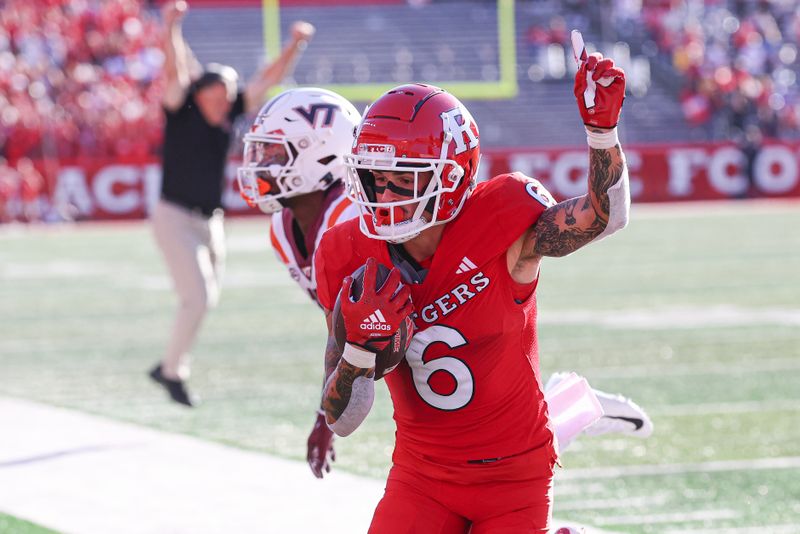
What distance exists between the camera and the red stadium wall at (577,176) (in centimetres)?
2197

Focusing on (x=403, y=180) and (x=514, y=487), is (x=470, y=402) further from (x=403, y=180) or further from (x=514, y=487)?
(x=403, y=180)

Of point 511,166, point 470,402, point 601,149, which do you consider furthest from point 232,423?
point 511,166

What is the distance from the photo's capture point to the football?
309 cm

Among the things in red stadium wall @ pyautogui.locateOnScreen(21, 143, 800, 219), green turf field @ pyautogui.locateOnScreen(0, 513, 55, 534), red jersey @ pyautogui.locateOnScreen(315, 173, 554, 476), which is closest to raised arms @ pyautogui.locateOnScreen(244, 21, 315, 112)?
green turf field @ pyautogui.locateOnScreen(0, 513, 55, 534)

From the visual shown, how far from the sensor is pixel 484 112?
2644 centimetres

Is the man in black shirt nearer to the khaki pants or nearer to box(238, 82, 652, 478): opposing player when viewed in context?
the khaki pants

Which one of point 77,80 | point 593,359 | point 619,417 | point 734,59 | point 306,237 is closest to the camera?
point 619,417

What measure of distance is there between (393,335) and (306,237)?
52.9 inches

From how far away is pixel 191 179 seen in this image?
286 inches

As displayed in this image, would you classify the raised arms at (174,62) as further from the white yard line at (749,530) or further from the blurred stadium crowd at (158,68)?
the blurred stadium crowd at (158,68)

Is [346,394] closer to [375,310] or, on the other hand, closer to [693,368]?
[375,310]

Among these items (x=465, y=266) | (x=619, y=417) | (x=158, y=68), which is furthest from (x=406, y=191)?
(x=158, y=68)

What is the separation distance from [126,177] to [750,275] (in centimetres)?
1232

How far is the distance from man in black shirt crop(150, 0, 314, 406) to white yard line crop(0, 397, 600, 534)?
735 mm
